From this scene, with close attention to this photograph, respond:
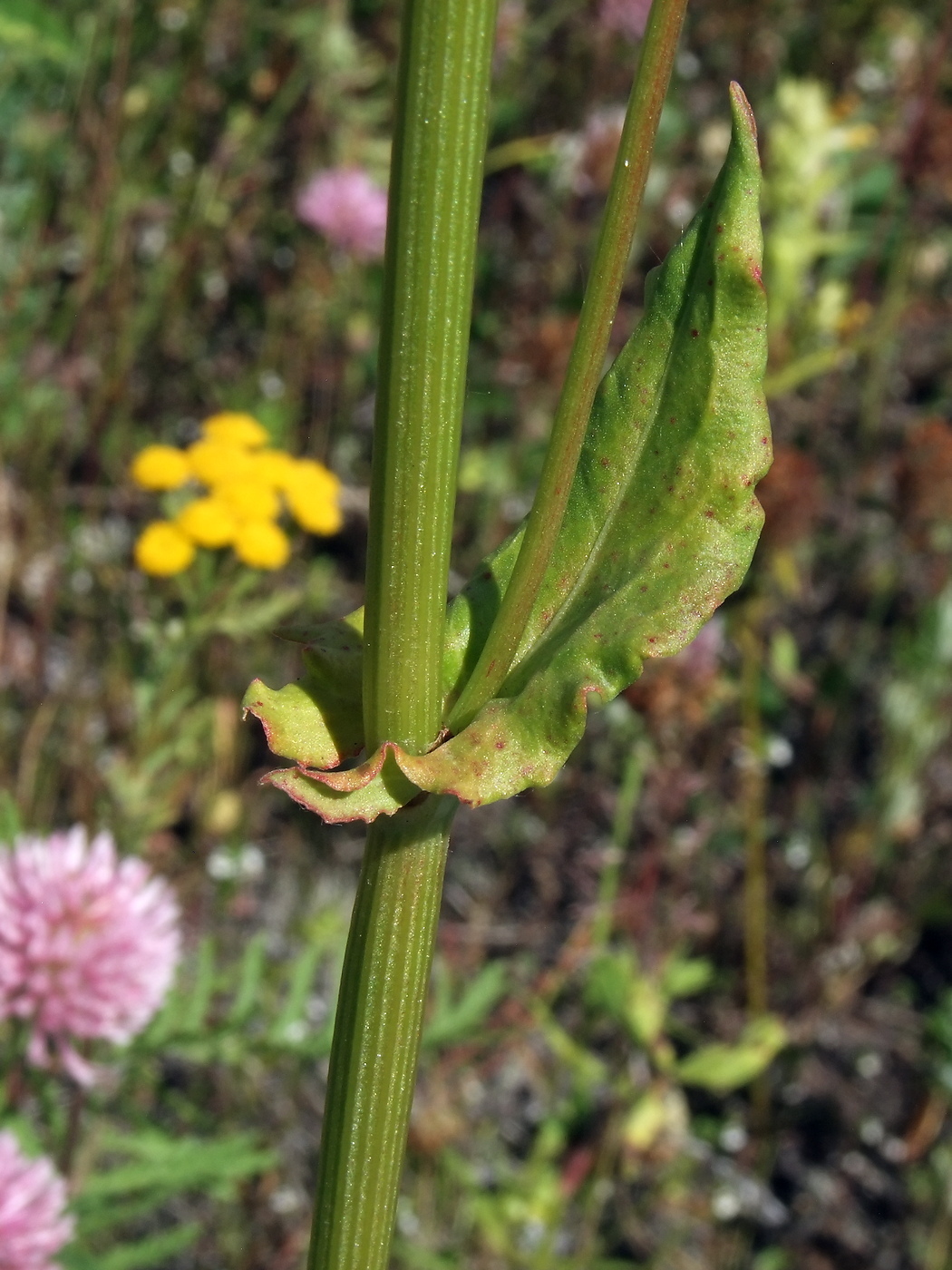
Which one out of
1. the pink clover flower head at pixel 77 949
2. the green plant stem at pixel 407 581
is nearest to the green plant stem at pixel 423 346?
the green plant stem at pixel 407 581

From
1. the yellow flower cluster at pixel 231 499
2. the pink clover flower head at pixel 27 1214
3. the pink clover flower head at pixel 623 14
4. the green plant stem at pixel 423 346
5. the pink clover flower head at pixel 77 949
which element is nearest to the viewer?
the green plant stem at pixel 423 346

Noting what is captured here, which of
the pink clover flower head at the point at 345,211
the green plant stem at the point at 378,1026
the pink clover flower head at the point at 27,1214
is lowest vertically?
the pink clover flower head at the point at 27,1214

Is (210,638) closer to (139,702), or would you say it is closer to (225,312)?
(139,702)

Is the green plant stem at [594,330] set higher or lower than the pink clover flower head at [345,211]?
higher

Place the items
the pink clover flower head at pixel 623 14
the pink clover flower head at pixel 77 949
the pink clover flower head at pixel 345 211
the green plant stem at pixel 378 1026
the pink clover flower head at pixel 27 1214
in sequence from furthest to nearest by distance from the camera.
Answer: the pink clover flower head at pixel 623 14, the pink clover flower head at pixel 345 211, the pink clover flower head at pixel 77 949, the pink clover flower head at pixel 27 1214, the green plant stem at pixel 378 1026

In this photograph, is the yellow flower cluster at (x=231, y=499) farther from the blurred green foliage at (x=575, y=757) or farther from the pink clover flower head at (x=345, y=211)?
the pink clover flower head at (x=345, y=211)

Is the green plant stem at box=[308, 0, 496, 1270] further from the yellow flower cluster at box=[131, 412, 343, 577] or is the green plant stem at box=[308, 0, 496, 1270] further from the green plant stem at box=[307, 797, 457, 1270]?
the yellow flower cluster at box=[131, 412, 343, 577]

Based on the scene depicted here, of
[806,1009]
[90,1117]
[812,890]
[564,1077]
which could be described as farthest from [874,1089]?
[90,1117]

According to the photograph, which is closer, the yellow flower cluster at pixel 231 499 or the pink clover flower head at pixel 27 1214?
the pink clover flower head at pixel 27 1214

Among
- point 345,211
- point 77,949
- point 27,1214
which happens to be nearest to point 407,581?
point 27,1214
